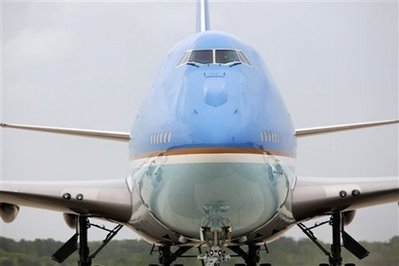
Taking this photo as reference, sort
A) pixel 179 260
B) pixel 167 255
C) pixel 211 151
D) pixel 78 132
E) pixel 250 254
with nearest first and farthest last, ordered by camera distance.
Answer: pixel 211 151
pixel 78 132
pixel 167 255
pixel 250 254
pixel 179 260

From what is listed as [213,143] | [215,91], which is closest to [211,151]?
[213,143]

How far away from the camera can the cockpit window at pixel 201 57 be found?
16812 mm

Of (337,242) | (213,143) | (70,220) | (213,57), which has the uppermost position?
(213,57)

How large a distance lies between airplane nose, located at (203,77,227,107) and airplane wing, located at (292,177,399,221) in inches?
155

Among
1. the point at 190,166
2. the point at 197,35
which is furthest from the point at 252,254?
the point at 190,166

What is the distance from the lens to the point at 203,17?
74.6 ft

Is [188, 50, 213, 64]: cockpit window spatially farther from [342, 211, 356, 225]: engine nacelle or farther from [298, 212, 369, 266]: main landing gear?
[342, 211, 356, 225]: engine nacelle

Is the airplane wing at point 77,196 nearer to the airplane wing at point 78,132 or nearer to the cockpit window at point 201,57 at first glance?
A: the airplane wing at point 78,132

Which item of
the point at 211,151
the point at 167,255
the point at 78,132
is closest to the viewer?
the point at 211,151

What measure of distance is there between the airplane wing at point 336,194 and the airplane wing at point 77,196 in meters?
3.22

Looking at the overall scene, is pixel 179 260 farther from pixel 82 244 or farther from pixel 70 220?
pixel 82 244

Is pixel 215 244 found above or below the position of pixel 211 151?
below

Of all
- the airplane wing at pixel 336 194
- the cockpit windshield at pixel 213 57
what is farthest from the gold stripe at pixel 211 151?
the airplane wing at pixel 336 194

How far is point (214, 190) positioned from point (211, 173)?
0.33 metres
